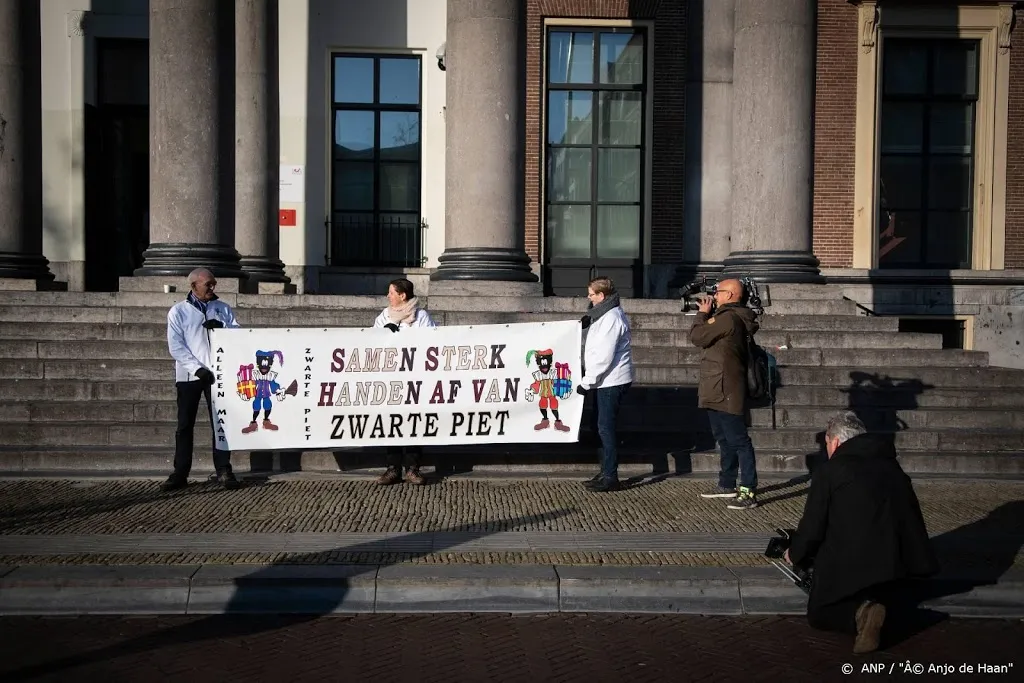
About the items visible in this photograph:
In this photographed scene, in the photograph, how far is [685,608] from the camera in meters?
6.38

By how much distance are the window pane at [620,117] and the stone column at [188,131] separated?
8.37 metres

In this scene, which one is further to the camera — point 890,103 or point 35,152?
Answer: point 890,103

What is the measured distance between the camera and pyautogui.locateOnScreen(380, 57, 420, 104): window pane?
67.4 feet

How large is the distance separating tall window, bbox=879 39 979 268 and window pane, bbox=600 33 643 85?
4747mm

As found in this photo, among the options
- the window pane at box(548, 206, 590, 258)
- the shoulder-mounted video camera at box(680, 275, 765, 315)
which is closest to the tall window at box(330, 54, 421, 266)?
the window pane at box(548, 206, 590, 258)

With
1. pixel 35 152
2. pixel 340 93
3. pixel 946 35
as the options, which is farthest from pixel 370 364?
pixel 946 35

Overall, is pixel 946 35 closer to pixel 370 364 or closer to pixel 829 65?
pixel 829 65

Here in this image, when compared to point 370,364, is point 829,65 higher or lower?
higher

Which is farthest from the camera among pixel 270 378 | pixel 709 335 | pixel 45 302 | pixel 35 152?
pixel 35 152

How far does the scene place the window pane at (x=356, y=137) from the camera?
20.6 meters

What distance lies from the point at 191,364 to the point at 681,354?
19.7 ft

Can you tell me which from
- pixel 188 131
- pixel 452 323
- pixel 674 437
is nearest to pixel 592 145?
pixel 452 323

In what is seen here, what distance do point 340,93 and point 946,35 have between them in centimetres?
1164

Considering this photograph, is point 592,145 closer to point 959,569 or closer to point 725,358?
point 725,358
